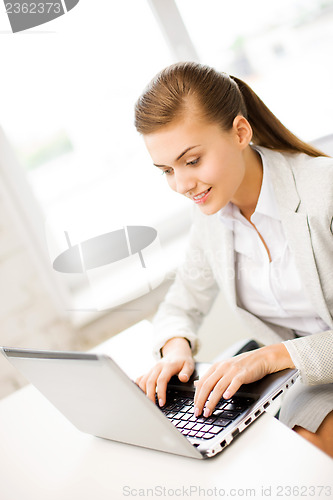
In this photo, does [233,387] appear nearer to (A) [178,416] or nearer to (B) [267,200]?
(A) [178,416]

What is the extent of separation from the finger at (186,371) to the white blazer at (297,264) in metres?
0.15

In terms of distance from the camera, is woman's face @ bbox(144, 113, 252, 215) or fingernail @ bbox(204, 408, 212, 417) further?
woman's face @ bbox(144, 113, 252, 215)

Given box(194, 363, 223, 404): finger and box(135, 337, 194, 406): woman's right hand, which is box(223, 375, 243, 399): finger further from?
box(135, 337, 194, 406): woman's right hand

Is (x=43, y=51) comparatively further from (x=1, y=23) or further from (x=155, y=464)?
(x=155, y=464)

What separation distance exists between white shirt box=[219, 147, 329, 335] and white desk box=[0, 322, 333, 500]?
45 cm

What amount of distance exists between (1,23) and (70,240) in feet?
2.88

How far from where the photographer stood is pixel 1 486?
86 cm

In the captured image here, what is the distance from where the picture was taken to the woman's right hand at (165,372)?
938mm

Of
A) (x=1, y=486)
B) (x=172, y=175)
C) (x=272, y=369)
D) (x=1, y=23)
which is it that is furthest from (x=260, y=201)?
(x=1, y=23)

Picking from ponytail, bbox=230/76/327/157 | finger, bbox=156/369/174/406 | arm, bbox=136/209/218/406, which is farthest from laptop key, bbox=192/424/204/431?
ponytail, bbox=230/76/327/157

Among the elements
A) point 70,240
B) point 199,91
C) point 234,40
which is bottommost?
point 70,240

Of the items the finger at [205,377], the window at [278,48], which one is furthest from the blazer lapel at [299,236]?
the window at [278,48]

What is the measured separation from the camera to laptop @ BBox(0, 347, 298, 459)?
677 mm

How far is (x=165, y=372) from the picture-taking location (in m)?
0.96
